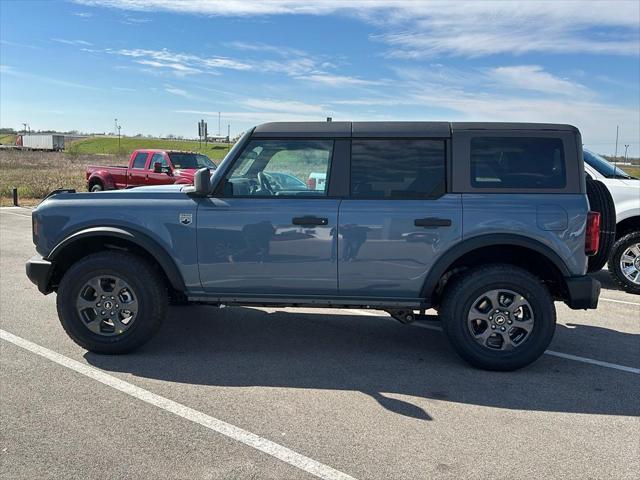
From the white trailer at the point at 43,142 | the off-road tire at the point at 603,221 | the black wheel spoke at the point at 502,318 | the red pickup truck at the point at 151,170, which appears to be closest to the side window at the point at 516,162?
the black wheel spoke at the point at 502,318

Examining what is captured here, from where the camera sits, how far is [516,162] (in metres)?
4.36

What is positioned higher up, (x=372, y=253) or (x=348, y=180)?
(x=348, y=180)

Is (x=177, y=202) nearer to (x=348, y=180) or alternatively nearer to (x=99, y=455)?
(x=348, y=180)

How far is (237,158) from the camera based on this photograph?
454 cm

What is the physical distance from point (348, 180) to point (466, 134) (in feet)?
3.34

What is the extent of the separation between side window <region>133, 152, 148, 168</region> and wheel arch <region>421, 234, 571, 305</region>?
13.8 metres

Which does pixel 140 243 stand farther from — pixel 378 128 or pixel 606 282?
pixel 606 282

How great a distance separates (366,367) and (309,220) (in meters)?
1.29

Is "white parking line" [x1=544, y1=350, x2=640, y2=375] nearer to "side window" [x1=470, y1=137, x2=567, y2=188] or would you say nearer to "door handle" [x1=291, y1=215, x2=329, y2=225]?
"side window" [x1=470, y1=137, x2=567, y2=188]

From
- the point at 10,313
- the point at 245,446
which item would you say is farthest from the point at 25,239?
the point at 245,446

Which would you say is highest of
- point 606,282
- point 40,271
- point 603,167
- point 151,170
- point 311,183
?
point 151,170

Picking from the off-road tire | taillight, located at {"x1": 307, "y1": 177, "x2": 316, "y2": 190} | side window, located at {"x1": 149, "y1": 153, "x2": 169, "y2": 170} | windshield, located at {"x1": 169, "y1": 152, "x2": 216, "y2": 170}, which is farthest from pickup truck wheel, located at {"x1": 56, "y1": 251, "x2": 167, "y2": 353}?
side window, located at {"x1": 149, "y1": 153, "x2": 169, "y2": 170}

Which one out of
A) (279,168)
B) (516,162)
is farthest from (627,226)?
(279,168)

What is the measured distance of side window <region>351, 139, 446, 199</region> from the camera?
4383 mm
